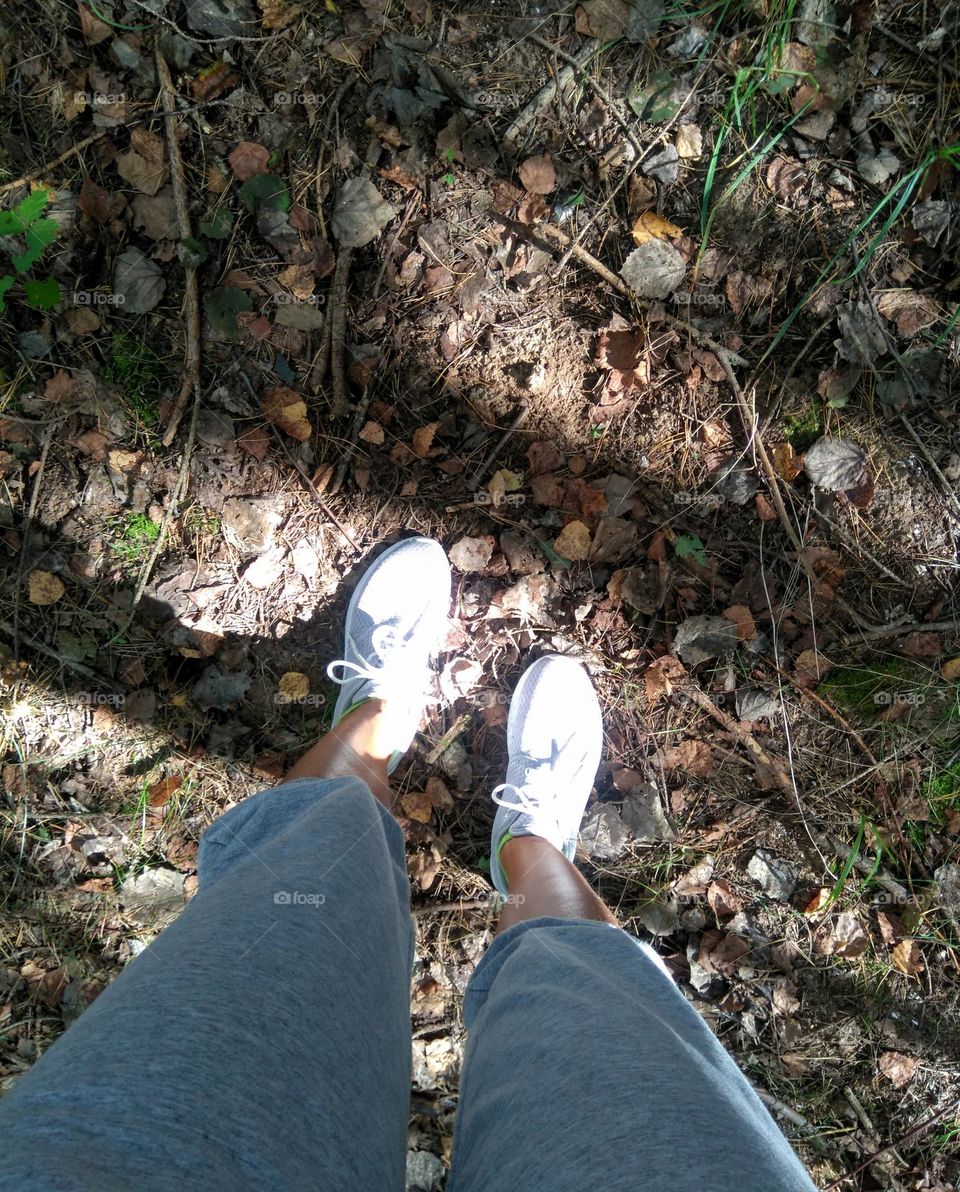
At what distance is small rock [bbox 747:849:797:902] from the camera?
2170 millimetres

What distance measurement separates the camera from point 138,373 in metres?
2.19

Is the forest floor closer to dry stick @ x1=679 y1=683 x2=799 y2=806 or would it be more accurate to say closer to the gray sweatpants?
dry stick @ x1=679 y1=683 x2=799 y2=806

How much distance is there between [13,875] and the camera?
2174 mm

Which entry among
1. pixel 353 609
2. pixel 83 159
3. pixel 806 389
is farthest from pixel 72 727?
pixel 806 389

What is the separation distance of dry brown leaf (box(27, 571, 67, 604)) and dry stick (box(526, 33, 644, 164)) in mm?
2185

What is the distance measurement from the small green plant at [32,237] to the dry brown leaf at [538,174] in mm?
1424

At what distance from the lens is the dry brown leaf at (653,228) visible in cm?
214

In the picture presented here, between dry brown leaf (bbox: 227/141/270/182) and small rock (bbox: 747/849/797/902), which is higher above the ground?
dry brown leaf (bbox: 227/141/270/182)
